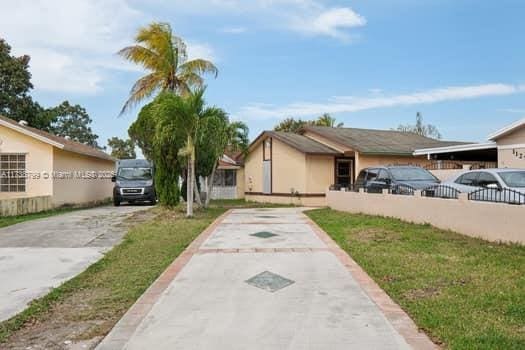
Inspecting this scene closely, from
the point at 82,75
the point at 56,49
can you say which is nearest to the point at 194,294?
the point at 56,49

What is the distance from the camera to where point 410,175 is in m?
15.1

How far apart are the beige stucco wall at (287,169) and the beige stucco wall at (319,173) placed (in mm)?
249

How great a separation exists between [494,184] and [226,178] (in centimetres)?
2054

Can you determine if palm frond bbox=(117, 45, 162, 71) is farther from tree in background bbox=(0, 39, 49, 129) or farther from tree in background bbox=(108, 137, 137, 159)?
tree in background bbox=(108, 137, 137, 159)

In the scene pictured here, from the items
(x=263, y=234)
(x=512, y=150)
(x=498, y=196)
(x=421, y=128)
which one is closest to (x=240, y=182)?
(x=512, y=150)

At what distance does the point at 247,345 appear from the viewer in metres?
4.01

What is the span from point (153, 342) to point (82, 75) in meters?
19.4

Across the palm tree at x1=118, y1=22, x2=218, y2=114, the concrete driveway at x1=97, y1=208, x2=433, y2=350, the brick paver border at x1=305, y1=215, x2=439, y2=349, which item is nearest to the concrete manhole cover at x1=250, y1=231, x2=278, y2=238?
the concrete driveway at x1=97, y1=208, x2=433, y2=350

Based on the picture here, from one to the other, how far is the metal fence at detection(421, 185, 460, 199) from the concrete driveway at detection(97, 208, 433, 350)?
427cm

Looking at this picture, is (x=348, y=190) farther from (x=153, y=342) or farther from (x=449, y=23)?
(x=153, y=342)

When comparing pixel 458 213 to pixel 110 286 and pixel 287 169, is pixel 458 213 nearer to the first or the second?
pixel 110 286

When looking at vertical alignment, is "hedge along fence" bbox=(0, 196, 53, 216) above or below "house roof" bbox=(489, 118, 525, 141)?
below

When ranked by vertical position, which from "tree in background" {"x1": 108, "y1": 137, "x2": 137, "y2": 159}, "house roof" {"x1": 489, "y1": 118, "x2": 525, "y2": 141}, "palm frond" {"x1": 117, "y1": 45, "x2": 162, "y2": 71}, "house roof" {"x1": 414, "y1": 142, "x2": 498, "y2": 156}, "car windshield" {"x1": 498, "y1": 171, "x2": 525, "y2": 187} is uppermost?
"palm frond" {"x1": 117, "y1": 45, "x2": 162, "y2": 71}

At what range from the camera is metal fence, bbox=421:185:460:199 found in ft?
35.8
